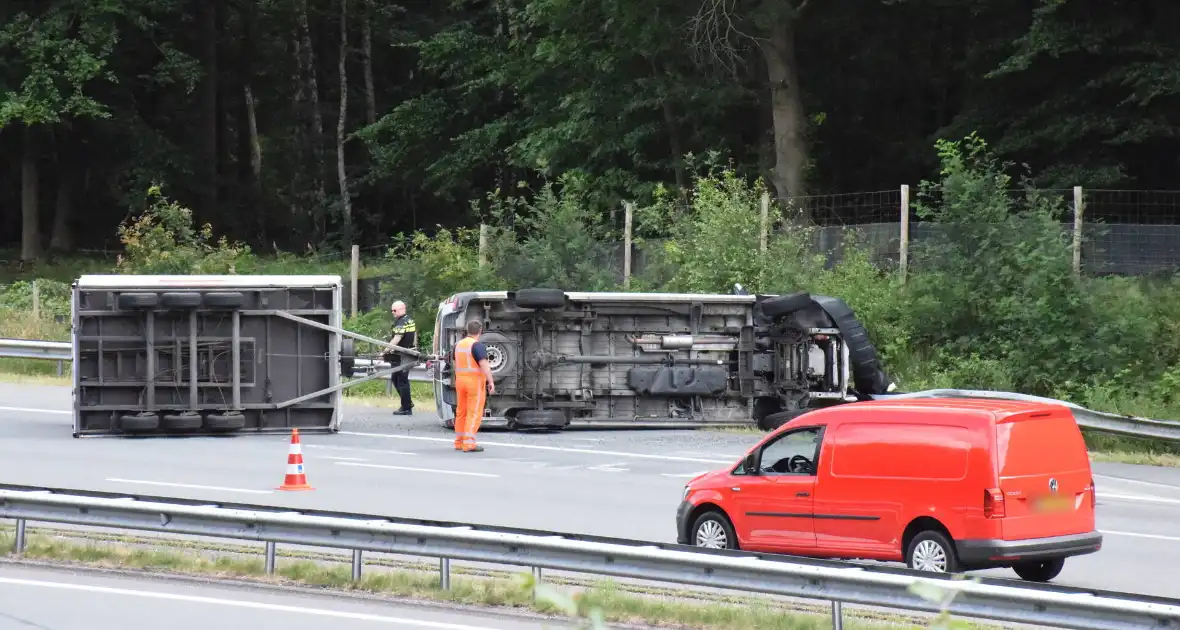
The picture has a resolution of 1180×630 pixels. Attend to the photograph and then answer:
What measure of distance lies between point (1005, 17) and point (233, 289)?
22.7 meters

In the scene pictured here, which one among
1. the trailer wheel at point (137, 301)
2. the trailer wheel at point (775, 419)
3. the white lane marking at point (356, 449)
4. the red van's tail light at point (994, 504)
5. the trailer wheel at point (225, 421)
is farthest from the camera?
the trailer wheel at point (775, 419)

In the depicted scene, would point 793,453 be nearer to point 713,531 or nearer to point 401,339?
point 713,531

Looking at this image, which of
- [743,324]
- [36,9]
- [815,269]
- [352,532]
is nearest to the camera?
[352,532]

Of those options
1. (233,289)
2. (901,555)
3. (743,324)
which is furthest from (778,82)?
(901,555)

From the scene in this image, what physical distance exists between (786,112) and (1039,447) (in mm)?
24770

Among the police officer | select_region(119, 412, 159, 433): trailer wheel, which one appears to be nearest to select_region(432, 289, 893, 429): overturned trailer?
the police officer

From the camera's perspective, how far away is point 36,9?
171 feet

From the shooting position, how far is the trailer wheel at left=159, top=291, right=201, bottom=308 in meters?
21.6

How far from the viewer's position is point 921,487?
12281mm

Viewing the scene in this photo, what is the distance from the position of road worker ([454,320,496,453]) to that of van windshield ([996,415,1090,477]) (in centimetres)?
933

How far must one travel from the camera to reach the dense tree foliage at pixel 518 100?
34938 millimetres

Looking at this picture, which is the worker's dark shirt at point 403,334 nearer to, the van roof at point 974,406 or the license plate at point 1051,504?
the van roof at point 974,406

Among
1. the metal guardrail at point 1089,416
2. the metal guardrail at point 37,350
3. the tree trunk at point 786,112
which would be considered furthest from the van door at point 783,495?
the tree trunk at point 786,112

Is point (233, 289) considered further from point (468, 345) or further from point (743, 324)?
point (743, 324)
